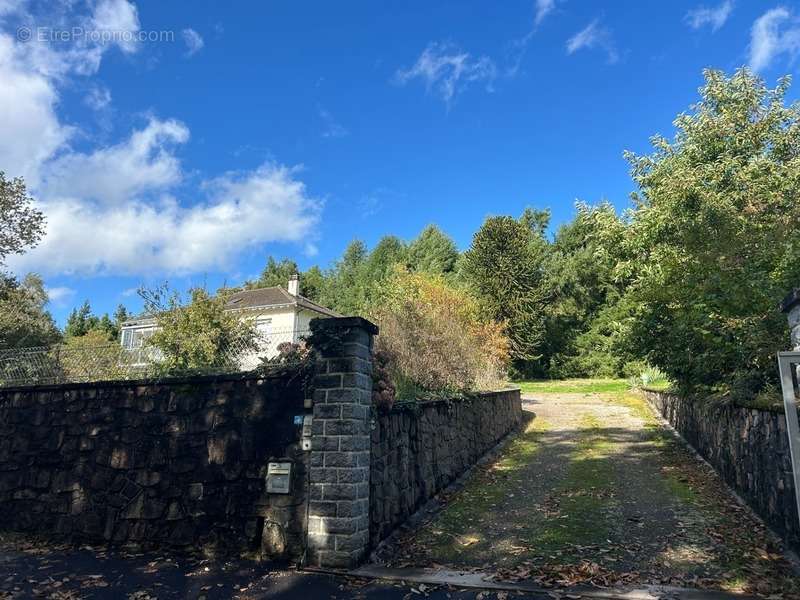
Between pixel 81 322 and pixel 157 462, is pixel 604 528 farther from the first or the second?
pixel 81 322

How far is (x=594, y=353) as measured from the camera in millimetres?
32094

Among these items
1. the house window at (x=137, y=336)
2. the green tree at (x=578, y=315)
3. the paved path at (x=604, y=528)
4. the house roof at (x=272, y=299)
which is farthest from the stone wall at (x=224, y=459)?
the green tree at (x=578, y=315)

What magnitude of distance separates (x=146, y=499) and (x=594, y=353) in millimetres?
30108

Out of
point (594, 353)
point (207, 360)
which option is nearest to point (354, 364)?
point (207, 360)

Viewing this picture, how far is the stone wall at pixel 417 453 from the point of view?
18.7 feet

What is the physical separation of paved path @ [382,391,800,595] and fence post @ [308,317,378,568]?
642mm

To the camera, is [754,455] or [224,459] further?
[754,455]

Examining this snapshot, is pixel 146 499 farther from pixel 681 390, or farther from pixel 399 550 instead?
pixel 681 390

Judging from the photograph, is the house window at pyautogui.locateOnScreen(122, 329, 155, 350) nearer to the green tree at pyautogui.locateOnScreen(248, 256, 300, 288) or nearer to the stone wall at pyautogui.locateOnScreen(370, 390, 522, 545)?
the stone wall at pyautogui.locateOnScreen(370, 390, 522, 545)

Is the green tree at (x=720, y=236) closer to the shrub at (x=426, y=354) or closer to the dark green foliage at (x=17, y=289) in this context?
the shrub at (x=426, y=354)

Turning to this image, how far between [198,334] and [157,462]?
178 inches

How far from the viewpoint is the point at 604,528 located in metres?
5.72

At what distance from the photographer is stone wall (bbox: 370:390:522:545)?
18.7 ft

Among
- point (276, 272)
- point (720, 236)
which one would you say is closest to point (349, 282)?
point (276, 272)
